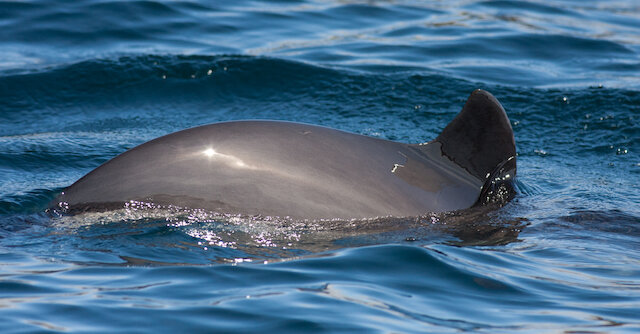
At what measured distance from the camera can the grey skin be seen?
19.0ft

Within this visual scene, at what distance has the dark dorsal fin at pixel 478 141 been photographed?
6.45 meters

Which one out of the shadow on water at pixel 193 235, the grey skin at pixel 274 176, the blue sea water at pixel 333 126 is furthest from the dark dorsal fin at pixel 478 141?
the shadow on water at pixel 193 235

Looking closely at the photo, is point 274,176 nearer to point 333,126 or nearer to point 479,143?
point 479,143

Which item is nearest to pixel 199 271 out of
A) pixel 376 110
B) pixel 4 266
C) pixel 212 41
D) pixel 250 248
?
pixel 250 248

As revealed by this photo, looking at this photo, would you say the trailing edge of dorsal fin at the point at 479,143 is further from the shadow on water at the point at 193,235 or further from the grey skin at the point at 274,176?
the shadow on water at the point at 193,235

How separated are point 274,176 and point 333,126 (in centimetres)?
456

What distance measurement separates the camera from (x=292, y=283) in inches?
194

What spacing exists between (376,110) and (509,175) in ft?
14.8

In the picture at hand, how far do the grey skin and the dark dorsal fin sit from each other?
0.14 meters

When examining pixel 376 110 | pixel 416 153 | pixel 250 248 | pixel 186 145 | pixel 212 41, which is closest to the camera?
pixel 250 248

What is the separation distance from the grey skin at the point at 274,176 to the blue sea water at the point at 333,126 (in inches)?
4.7

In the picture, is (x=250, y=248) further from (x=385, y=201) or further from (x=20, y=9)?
(x=20, y=9)

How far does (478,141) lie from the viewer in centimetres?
653

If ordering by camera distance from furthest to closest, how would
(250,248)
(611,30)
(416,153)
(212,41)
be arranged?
1. (611,30)
2. (212,41)
3. (416,153)
4. (250,248)
